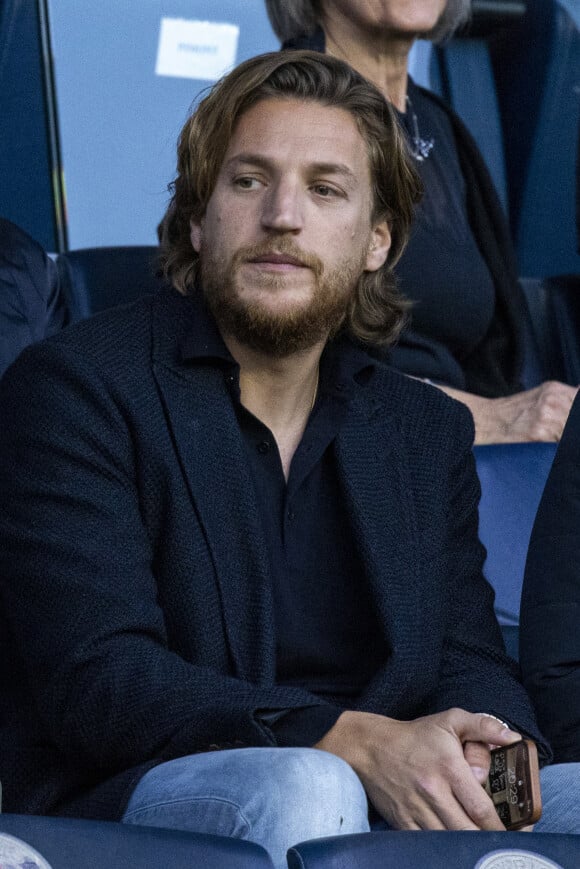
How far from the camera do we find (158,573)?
1.72m

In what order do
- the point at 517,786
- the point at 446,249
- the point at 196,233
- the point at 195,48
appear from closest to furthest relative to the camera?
the point at 517,786 → the point at 196,233 → the point at 446,249 → the point at 195,48

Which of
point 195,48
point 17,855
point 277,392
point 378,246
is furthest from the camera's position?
point 195,48

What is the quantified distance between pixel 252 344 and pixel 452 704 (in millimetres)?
511

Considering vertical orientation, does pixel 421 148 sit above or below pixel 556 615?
above

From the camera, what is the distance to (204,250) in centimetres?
201

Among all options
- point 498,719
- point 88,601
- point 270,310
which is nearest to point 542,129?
point 270,310

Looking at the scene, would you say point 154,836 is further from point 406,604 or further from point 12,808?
point 406,604

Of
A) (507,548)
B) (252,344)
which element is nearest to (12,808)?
(252,344)

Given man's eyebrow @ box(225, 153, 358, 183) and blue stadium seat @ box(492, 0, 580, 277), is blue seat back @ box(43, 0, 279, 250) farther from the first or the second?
man's eyebrow @ box(225, 153, 358, 183)

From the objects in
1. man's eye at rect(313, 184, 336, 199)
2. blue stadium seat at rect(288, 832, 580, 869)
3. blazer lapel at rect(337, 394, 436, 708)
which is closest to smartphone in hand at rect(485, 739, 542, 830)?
blue stadium seat at rect(288, 832, 580, 869)

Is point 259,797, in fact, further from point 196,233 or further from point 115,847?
point 196,233

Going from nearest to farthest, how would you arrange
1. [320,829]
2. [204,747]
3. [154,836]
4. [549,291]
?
[154,836], [320,829], [204,747], [549,291]

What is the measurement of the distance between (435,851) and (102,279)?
1474mm

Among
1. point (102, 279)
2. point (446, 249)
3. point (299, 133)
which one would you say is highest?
point (299, 133)
